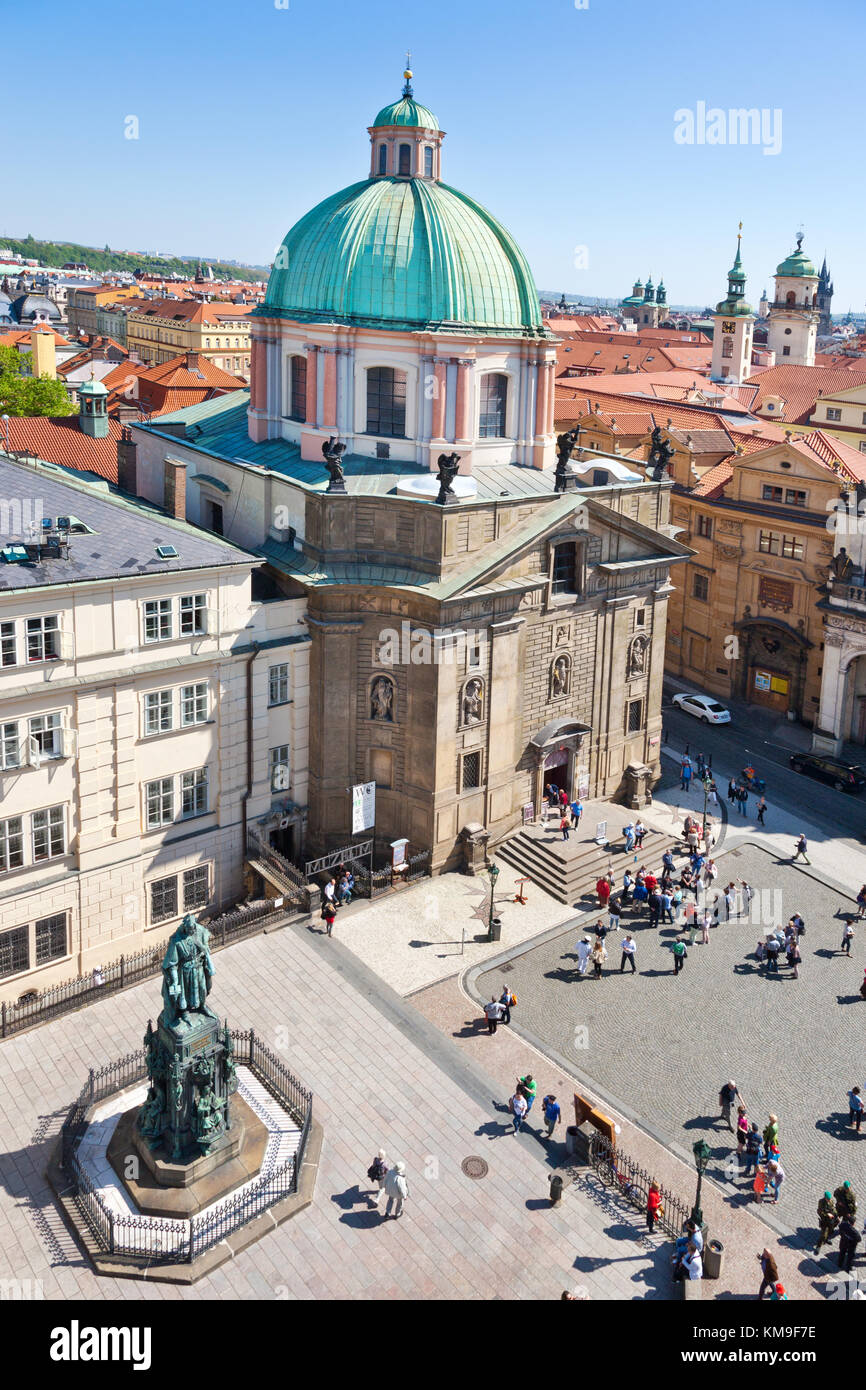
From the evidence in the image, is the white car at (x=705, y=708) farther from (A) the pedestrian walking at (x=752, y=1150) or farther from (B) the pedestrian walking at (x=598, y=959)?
(A) the pedestrian walking at (x=752, y=1150)

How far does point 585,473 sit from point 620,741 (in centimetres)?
1213

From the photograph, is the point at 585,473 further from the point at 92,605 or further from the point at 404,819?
the point at 92,605

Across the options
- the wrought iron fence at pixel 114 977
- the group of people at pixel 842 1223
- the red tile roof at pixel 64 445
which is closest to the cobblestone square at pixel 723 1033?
the group of people at pixel 842 1223

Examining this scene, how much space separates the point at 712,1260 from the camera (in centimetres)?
2767

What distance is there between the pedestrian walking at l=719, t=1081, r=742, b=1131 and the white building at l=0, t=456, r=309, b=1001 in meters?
19.3

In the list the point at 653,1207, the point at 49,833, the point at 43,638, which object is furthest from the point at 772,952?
the point at 43,638

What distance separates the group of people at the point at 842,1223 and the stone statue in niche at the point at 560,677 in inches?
932

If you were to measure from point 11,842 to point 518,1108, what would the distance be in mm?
17518

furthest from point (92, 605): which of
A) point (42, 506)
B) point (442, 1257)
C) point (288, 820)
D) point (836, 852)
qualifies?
point (836, 852)

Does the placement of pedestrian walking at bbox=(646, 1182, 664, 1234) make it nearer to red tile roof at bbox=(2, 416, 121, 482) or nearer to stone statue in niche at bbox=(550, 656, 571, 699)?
stone statue in niche at bbox=(550, 656, 571, 699)

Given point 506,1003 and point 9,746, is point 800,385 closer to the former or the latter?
point 506,1003

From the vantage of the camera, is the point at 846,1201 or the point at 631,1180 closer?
the point at 846,1201

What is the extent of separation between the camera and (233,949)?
1547 inches

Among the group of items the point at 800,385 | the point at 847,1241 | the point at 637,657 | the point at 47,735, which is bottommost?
the point at 847,1241
